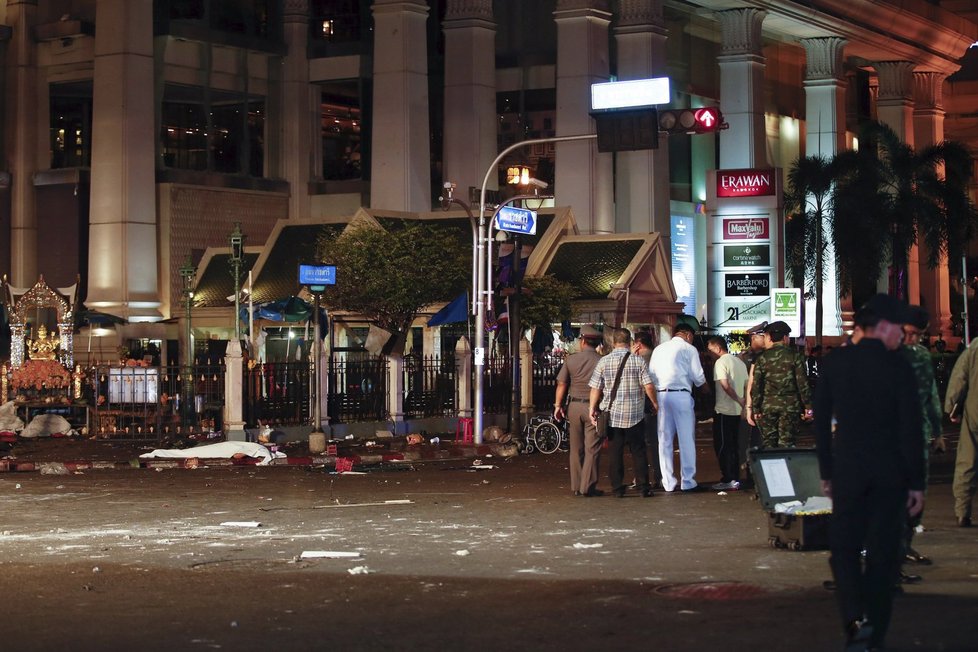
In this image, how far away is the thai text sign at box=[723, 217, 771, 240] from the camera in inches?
1911

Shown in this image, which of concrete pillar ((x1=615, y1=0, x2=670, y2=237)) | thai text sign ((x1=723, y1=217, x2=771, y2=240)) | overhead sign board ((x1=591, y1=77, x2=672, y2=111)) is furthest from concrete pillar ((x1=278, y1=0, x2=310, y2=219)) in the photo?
overhead sign board ((x1=591, y1=77, x2=672, y2=111))

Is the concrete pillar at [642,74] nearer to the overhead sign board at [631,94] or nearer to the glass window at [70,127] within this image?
the glass window at [70,127]

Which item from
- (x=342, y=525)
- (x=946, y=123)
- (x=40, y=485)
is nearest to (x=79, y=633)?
(x=342, y=525)

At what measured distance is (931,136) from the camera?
75.0 m

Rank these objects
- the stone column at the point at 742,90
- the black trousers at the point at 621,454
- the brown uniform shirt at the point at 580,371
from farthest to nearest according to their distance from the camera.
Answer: the stone column at the point at 742,90, the brown uniform shirt at the point at 580,371, the black trousers at the point at 621,454

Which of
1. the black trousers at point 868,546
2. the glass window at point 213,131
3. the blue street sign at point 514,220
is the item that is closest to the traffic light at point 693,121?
the blue street sign at point 514,220

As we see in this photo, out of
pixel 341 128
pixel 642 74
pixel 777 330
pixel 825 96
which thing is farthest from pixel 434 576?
pixel 825 96

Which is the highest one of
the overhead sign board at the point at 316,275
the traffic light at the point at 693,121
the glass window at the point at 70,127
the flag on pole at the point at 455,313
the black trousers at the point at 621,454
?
the glass window at the point at 70,127

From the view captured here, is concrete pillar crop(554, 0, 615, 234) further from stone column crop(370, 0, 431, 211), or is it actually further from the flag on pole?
the flag on pole

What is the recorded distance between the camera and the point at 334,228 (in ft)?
140

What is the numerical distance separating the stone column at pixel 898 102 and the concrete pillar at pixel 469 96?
94.5ft

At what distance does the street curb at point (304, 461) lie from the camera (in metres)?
23.0

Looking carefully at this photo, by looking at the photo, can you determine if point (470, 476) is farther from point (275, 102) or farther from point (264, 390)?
point (275, 102)

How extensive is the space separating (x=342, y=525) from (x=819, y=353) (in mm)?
28029
